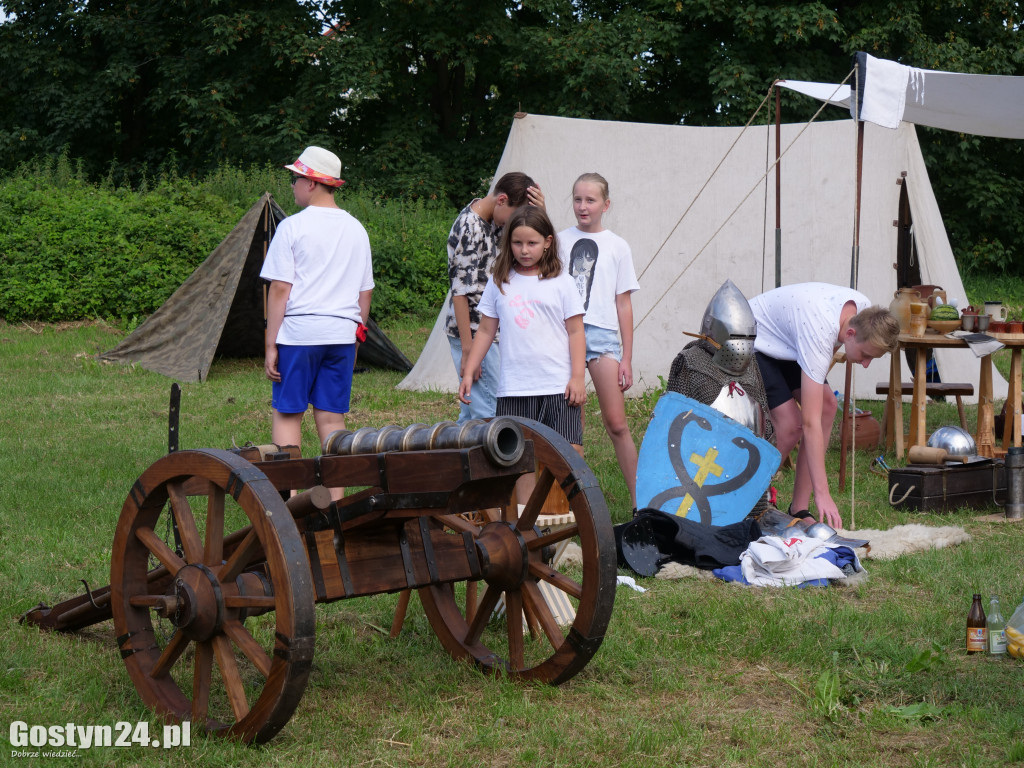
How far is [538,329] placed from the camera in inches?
170

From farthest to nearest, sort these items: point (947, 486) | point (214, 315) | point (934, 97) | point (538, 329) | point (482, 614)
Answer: point (214, 315) < point (934, 97) < point (947, 486) < point (538, 329) < point (482, 614)

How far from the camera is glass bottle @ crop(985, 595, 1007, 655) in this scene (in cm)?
356

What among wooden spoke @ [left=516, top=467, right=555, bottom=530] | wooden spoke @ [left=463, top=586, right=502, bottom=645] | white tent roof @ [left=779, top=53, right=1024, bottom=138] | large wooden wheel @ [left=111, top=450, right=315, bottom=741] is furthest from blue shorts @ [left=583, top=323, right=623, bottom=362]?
large wooden wheel @ [left=111, top=450, right=315, bottom=741]

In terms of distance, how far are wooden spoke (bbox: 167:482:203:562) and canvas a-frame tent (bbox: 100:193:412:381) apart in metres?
6.87

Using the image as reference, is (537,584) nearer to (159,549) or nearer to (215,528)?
(215,528)

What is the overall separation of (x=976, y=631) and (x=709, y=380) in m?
2.09

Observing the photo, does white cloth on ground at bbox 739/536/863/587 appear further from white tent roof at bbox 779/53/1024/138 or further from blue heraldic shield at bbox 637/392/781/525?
white tent roof at bbox 779/53/1024/138

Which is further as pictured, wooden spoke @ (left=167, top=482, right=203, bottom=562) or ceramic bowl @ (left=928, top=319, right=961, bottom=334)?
ceramic bowl @ (left=928, top=319, right=961, bottom=334)

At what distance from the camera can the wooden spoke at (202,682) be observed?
2.86 metres

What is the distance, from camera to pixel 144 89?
65.1 ft

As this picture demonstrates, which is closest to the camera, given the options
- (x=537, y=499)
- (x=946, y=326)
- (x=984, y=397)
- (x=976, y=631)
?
(x=537, y=499)

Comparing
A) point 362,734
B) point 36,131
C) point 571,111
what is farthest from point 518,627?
point 36,131

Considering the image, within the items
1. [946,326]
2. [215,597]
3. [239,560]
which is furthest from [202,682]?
[946,326]

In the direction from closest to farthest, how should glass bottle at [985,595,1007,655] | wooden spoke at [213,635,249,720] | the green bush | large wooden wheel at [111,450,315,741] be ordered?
large wooden wheel at [111,450,315,741]
wooden spoke at [213,635,249,720]
glass bottle at [985,595,1007,655]
the green bush
